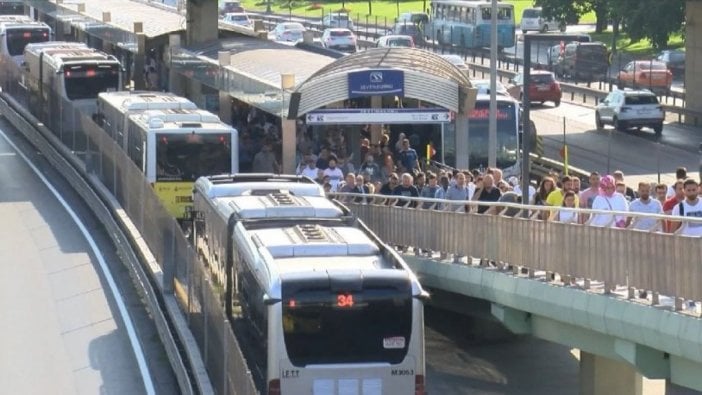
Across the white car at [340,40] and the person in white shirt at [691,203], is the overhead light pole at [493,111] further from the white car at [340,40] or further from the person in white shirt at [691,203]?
the white car at [340,40]

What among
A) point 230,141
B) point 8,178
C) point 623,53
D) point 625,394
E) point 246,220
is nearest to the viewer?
point 246,220

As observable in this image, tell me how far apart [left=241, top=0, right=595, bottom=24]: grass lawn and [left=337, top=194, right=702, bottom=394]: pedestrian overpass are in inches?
3261

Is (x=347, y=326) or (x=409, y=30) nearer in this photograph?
(x=347, y=326)

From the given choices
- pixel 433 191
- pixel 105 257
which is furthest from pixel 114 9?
pixel 433 191

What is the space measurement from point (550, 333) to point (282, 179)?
18.0ft

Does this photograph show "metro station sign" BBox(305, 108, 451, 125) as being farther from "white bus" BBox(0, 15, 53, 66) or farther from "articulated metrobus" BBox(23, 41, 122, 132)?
"white bus" BBox(0, 15, 53, 66)

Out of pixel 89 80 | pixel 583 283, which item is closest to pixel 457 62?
pixel 89 80

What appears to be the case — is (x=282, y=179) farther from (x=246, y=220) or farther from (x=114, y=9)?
(x=114, y=9)

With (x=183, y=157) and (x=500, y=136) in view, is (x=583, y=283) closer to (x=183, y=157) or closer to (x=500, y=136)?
(x=183, y=157)

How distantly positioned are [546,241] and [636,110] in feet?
120

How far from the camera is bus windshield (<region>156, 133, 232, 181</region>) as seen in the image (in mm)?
34656

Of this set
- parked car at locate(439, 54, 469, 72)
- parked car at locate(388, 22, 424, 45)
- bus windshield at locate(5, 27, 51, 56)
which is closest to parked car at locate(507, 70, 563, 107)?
parked car at locate(439, 54, 469, 72)

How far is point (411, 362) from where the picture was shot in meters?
19.6

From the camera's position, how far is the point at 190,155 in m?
34.8
